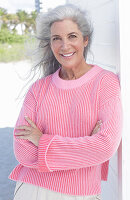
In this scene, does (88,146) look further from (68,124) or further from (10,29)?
(10,29)

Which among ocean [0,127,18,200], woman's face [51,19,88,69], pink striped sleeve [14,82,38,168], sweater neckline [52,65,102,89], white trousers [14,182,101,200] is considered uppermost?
woman's face [51,19,88,69]

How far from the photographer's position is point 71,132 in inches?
65.7

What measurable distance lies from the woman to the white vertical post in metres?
0.06

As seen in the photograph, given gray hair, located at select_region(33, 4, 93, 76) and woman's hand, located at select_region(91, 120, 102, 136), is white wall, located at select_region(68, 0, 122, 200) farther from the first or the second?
woman's hand, located at select_region(91, 120, 102, 136)

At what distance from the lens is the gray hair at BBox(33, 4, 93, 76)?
169 cm

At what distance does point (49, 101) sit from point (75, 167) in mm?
407

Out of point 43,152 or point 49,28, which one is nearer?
point 43,152

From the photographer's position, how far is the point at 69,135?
1.67m

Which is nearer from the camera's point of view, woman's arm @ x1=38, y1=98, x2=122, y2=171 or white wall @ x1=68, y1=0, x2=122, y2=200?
woman's arm @ x1=38, y1=98, x2=122, y2=171

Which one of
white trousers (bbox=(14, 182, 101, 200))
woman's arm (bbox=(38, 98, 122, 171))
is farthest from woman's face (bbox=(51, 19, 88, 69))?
white trousers (bbox=(14, 182, 101, 200))

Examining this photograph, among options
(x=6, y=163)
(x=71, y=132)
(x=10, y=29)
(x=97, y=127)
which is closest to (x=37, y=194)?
(x=71, y=132)

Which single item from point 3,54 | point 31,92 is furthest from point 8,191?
point 3,54

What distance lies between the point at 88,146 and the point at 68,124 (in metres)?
0.24

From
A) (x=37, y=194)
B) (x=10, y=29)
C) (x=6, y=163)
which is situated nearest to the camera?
(x=37, y=194)
